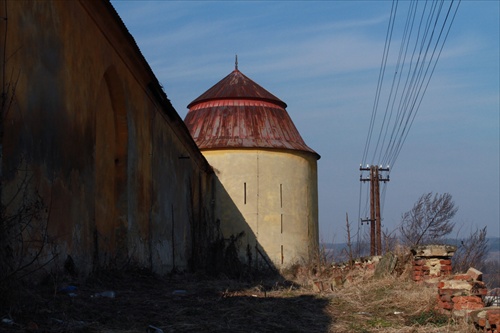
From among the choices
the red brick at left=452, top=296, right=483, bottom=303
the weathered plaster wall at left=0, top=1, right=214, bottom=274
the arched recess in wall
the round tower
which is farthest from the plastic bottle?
the round tower

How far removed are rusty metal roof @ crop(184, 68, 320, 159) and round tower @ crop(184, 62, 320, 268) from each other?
0.03 m

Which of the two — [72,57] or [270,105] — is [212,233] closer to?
[270,105]

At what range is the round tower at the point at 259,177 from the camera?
27.3 meters

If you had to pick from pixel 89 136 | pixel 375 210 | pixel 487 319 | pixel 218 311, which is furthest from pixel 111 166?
pixel 375 210

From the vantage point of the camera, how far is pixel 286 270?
2716 centimetres

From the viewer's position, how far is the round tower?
2733 cm

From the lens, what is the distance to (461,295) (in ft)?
35.2

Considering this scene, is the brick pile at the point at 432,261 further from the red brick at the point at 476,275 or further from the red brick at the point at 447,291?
the red brick at the point at 447,291

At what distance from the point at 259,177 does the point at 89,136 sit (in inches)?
622

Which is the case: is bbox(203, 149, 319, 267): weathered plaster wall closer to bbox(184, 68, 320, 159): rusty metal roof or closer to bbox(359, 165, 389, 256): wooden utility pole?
bbox(184, 68, 320, 159): rusty metal roof

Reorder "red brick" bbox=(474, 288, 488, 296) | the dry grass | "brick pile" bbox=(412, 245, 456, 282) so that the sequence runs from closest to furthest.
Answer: the dry grass < "red brick" bbox=(474, 288, 488, 296) < "brick pile" bbox=(412, 245, 456, 282)

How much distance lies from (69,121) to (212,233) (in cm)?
1558

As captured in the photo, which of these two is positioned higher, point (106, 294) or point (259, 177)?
point (259, 177)

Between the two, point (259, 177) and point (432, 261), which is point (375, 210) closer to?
point (259, 177)
